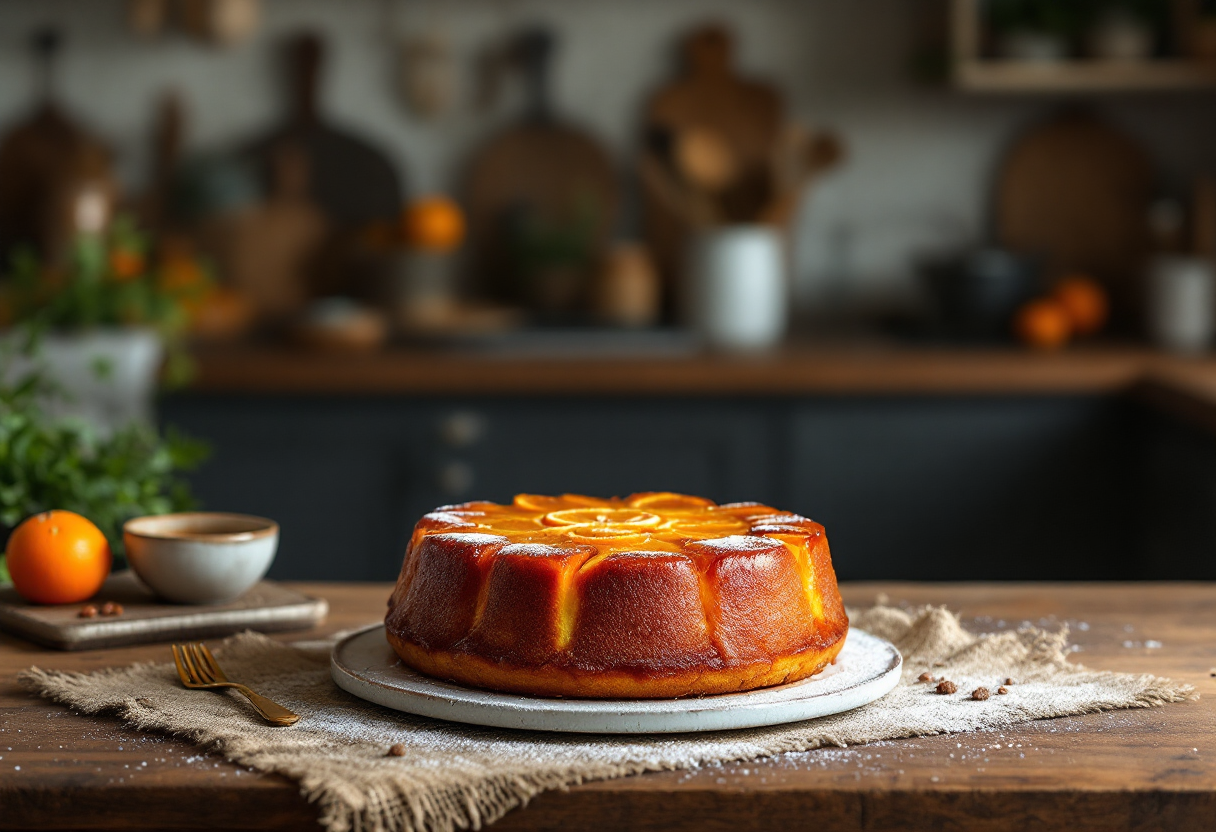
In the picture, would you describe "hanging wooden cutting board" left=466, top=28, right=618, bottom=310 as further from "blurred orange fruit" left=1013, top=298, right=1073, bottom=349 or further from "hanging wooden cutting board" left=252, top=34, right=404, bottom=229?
"blurred orange fruit" left=1013, top=298, right=1073, bottom=349

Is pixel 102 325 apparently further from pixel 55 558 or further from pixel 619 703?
pixel 619 703

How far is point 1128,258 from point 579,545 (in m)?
2.83

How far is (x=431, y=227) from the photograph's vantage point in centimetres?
320

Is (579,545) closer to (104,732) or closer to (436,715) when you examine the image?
(436,715)

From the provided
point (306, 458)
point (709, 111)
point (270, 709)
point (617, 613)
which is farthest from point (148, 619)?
point (709, 111)

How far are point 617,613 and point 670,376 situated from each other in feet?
6.10

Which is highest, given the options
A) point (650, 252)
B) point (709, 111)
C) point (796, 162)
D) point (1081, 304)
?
point (709, 111)

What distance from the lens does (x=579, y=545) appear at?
91 centimetres

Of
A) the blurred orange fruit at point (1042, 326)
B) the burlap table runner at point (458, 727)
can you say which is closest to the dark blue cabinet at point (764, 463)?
the blurred orange fruit at point (1042, 326)

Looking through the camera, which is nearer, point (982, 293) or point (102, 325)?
point (102, 325)

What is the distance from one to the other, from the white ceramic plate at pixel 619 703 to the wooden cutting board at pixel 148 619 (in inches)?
7.3

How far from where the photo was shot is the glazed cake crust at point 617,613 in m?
0.86

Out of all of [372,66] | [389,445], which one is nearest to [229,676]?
[389,445]

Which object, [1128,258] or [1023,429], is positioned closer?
[1023,429]
